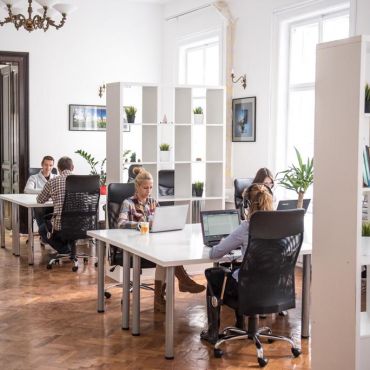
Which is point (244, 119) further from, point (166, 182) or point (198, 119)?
point (166, 182)

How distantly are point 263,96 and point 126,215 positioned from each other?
3.25m

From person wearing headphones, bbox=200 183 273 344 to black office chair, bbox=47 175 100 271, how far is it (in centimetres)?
287

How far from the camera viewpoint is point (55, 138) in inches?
389

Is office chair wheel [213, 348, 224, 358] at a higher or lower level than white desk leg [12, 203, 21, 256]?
lower

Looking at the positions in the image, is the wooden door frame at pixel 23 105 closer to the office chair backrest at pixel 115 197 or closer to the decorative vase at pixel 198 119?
the decorative vase at pixel 198 119

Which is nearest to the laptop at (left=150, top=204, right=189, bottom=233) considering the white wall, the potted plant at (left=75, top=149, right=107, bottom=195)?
the potted plant at (left=75, top=149, right=107, bottom=195)

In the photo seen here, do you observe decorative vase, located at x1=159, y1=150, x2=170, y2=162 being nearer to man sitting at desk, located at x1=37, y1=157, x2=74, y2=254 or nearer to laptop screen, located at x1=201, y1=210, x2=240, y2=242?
man sitting at desk, located at x1=37, y1=157, x2=74, y2=254

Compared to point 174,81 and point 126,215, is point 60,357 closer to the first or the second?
point 126,215

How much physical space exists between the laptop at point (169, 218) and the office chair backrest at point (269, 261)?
1326mm

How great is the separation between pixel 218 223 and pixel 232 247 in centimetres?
57

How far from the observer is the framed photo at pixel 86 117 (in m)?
9.99

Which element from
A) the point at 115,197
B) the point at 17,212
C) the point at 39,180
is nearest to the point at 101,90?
the point at 39,180

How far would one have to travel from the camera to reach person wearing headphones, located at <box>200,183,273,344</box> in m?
4.37

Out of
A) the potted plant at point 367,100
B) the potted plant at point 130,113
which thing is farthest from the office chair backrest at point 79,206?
the potted plant at point 367,100
